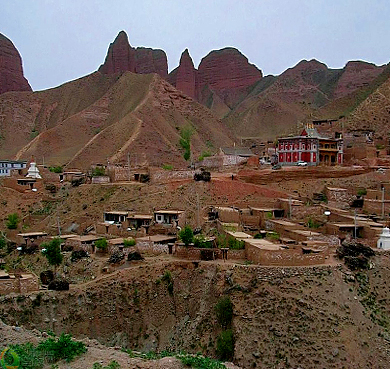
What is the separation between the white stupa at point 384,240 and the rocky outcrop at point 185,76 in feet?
343

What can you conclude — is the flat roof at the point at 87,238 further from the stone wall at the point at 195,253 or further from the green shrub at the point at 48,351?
the green shrub at the point at 48,351

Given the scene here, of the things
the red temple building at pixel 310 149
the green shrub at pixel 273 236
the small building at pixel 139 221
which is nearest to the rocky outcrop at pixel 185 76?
the red temple building at pixel 310 149

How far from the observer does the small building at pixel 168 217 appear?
32.4 metres

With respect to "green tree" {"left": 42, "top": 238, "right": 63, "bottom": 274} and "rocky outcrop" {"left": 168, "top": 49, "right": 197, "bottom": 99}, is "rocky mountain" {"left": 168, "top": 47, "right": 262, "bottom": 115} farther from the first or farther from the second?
"green tree" {"left": 42, "top": 238, "right": 63, "bottom": 274}

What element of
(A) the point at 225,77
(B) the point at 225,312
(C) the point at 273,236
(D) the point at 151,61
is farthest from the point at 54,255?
(A) the point at 225,77

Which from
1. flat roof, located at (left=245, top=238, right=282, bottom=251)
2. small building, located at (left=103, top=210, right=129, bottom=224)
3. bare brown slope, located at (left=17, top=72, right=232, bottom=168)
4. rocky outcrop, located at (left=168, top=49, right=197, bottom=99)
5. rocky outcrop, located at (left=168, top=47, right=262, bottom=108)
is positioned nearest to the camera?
flat roof, located at (left=245, top=238, right=282, bottom=251)

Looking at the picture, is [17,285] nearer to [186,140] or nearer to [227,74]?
[186,140]

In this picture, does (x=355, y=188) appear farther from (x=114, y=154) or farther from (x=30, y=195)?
(x=114, y=154)

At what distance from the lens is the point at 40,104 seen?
106 meters

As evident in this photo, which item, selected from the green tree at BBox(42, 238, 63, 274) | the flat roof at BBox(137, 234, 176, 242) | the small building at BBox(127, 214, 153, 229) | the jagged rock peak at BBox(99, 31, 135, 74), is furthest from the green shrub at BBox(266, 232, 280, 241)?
the jagged rock peak at BBox(99, 31, 135, 74)

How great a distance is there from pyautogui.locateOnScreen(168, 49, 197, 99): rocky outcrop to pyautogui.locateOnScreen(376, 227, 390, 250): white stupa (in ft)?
343

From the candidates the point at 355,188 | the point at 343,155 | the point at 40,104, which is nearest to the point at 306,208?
the point at 355,188

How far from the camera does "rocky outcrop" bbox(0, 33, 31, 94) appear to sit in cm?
11156

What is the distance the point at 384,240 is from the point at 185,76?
107383 mm
